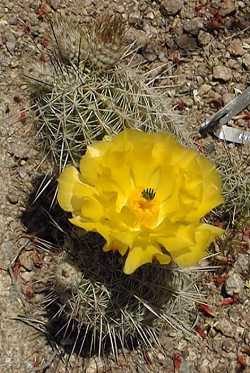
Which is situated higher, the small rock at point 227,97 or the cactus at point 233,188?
the small rock at point 227,97

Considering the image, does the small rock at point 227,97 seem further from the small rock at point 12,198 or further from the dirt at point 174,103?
the small rock at point 12,198

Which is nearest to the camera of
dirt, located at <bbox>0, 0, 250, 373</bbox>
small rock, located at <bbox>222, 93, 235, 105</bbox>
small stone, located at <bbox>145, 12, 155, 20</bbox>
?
dirt, located at <bbox>0, 0, 250, 373</bbox>

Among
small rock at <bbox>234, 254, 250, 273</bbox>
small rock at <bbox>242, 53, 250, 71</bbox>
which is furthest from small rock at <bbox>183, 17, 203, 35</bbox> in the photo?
small rock at <bbox>234, 254, 250, 273</bbox>

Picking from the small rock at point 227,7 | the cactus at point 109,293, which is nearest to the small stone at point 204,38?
the small rock at point 227,7

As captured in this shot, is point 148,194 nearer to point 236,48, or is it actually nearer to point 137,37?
point 137,37

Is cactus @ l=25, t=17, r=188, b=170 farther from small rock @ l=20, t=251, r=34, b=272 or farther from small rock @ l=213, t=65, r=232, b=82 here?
small rock @ l=213, t=65, r=232, b=82

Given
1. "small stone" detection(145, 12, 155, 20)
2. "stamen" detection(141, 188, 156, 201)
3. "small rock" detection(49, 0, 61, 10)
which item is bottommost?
"small stone" detection(145, 12, 155, 20)

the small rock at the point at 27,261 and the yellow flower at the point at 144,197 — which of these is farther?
the small rock at the point at 27,261
